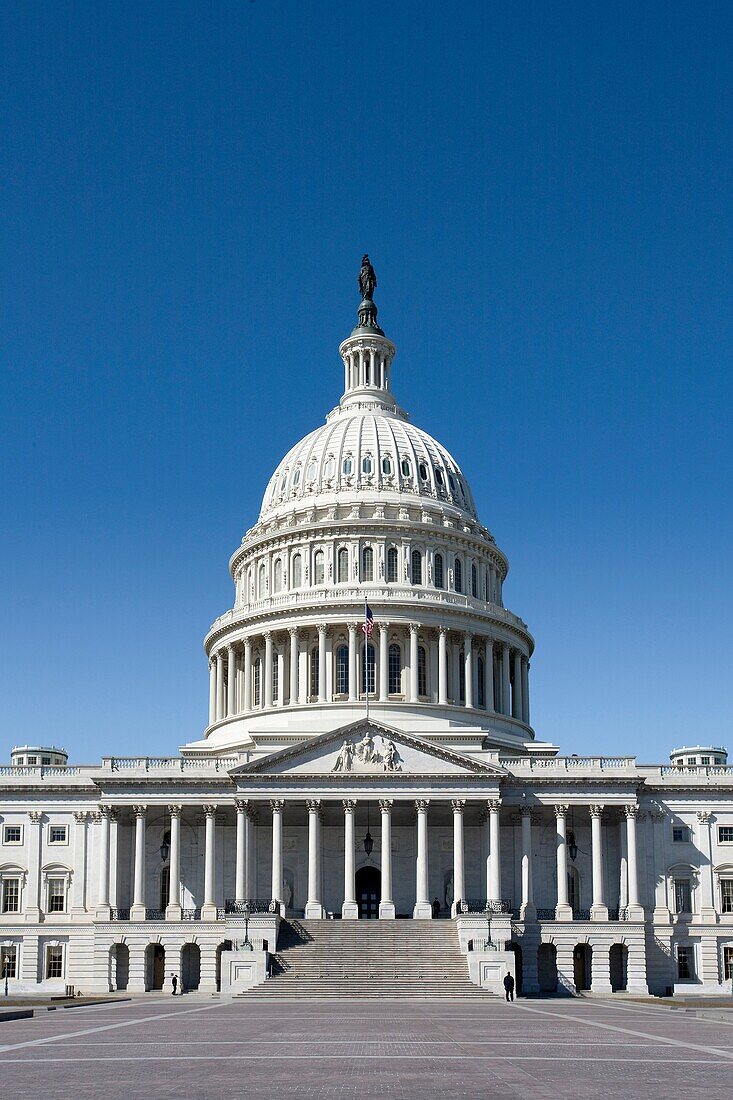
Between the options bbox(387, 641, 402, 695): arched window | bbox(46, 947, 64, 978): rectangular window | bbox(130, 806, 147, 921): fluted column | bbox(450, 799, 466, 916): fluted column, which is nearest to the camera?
bbox(450, 799, 466, 916): fluted column

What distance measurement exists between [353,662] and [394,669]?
13.1ft

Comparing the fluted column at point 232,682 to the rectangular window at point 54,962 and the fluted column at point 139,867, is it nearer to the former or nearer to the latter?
the fluted column at point 139,867

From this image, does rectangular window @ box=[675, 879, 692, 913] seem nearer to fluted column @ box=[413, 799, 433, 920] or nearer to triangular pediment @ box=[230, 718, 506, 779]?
triangular pediment @ box=[230, 718, 506, 779]

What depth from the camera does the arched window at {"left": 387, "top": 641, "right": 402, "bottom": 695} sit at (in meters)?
111

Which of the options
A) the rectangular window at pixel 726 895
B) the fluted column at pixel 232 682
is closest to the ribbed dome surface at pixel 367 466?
the fluted column at pixel 232 682

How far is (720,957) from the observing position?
9438cm

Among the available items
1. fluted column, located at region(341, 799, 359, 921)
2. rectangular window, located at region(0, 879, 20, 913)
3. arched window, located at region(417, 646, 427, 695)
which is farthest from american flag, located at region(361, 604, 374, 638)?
rectangular window, located at region(0, 879, 20, 913)

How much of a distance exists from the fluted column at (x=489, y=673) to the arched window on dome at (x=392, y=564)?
932 cm

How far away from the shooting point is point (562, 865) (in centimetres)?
9306

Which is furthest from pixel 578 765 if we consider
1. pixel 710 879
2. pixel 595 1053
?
pixel 595 1053

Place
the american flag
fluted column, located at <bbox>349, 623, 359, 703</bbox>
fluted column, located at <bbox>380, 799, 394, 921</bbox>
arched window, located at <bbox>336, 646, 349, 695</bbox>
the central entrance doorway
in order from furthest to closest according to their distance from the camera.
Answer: arched window, located at <bbox>336, 646, 349, 695</bbox> < fluted column, located at <bbox>349, 623, 359, 703</bbox> < the american flag < the central entrance doorway < fluted column, located at <bbox>380, 799, 394, 921</bbox>

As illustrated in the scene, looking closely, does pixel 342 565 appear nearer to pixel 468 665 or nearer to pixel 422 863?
pixel 468 665

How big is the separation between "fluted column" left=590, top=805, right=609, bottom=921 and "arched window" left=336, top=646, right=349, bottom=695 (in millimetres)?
24389

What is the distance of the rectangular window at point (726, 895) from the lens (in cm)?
9619
